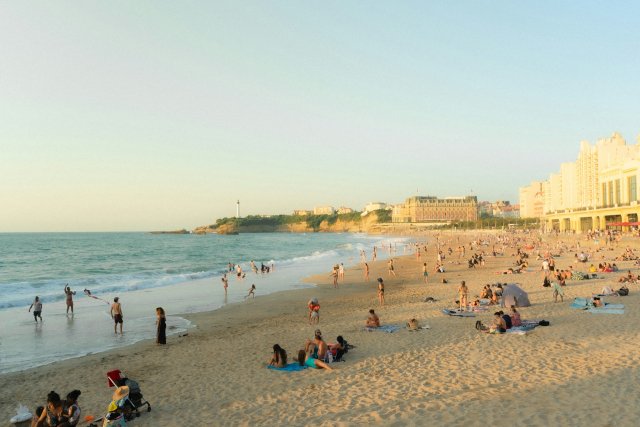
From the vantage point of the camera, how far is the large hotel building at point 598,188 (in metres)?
68.9

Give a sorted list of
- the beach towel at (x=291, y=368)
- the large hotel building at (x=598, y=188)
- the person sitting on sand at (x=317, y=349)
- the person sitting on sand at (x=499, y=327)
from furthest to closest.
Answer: the large hotel building at (x=598, y=188), the person sitting on sand at (x=499, y=327), the person sitting on sand at (x=317, y=349), the beach towel at (x=291, y=368)

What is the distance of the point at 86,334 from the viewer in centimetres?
1539

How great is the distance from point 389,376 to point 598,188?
9135 centimetres

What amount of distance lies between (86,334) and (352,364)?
10.2 m

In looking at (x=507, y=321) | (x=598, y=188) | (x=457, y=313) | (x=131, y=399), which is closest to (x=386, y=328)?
(x=457, y=313)

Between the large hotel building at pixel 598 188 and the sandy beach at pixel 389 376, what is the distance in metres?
64.3

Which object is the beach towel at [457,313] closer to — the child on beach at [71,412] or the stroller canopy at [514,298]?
the stroller canopy at [514,298]

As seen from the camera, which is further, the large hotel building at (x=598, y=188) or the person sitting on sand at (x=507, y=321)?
the large hotel building at (x=598, y=188)

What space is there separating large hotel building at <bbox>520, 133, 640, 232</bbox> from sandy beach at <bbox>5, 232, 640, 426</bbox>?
6433cm

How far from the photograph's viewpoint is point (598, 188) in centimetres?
8450

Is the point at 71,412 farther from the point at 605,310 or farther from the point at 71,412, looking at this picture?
the point at 605,310

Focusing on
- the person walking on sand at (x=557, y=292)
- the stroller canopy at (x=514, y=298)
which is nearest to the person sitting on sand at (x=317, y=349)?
the stroller canopy at (x=514, y=298)

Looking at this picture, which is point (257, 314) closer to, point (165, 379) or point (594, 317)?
point (165, 379)

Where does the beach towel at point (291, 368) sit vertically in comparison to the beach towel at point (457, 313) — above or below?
below
